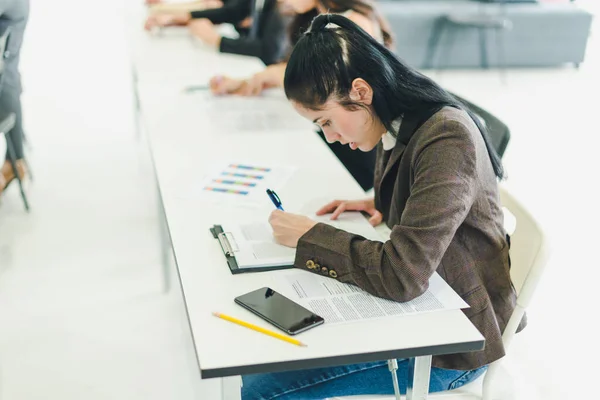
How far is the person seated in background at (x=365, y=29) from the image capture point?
2.30 m

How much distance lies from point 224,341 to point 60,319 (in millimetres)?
1443

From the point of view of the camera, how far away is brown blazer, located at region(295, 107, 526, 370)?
1.25 metres

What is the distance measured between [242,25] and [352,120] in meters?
2.74

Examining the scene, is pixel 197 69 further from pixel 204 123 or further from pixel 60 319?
pixel 60 319

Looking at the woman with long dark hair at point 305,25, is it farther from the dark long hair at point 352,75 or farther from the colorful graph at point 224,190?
the dark long hair at point 352,75

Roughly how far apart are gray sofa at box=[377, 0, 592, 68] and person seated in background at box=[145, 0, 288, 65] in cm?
201

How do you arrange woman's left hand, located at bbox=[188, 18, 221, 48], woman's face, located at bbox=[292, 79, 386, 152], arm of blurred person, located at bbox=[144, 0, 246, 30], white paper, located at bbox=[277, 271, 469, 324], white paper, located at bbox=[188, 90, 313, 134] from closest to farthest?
1. white paper, located at bbox=[277, 271, 469, 324]
2. woman's face, located at bbox=[292, 79, 386, 152]
3. white paper, located at bbox=[188, 90, 313, 134]
4. woman's left hand, located at bbox=[188, 18, 221, 48]
5. arm of blurred person, located at bbox=[144, 0, 246, 30]

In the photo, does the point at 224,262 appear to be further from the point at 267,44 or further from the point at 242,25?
the point at 242,25

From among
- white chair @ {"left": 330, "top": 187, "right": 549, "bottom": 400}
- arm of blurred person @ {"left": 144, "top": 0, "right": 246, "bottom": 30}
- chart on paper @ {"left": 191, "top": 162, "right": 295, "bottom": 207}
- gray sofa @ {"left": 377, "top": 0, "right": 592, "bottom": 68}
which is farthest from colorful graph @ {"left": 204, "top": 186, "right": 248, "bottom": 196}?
gray sofa @ {"left": 377, "top": 0, "right": 592, "bottom": 68}

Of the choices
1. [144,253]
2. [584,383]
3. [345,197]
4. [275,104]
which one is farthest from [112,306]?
[584,383]

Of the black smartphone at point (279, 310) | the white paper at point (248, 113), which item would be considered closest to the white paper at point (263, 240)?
the black smartphone at point (279, 310)

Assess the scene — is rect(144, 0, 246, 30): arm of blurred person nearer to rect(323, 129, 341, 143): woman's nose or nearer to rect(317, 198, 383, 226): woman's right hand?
rect(317, 198, 383, 226): woman's right hand

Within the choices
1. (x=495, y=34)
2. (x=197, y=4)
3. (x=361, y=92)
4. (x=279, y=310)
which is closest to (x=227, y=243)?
(x=279, y=310)

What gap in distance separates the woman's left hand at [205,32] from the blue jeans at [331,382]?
7.05 ft
